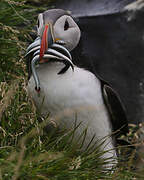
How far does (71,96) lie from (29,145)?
1.53 ft

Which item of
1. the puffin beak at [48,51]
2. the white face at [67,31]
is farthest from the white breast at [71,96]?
the white face at [67,31]

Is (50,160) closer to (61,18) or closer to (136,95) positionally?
(61,18)

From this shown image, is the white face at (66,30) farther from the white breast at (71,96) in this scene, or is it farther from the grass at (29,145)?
the grass at (29,145)

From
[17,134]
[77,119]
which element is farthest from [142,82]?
[17,134]

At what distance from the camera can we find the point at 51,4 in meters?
5.85

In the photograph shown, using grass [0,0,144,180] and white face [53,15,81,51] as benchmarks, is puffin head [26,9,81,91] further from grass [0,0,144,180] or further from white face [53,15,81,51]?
grass [0,0,144,180]

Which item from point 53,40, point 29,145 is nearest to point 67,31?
point 53,40

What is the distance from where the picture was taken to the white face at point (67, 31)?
10.0ft

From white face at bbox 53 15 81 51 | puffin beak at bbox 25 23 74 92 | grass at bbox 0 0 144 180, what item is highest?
white face at bbox 53 15 81 51

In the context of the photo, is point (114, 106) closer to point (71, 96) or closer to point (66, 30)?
point (71, 96)

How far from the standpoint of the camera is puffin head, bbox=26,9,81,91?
295cm

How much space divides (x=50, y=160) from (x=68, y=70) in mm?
796

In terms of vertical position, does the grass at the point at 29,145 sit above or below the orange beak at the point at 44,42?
below

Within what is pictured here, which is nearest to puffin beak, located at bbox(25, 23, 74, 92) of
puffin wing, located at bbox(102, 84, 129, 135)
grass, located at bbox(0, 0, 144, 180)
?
grass, located at bbox(0, 0, 144, 180)
